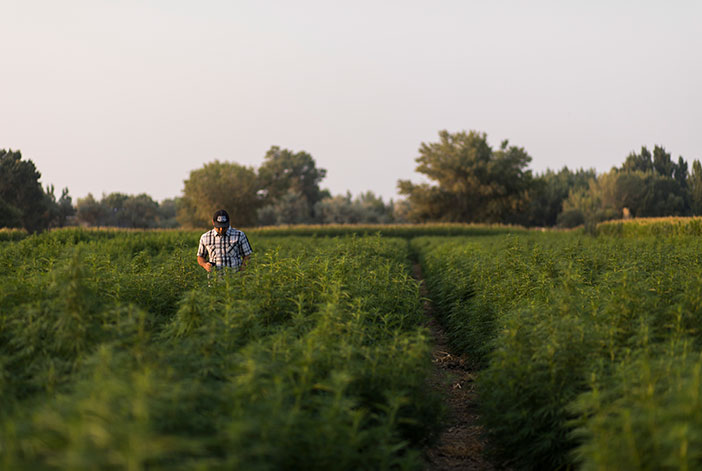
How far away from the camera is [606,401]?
436cm

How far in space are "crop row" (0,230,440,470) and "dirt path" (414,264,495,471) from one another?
1020mm

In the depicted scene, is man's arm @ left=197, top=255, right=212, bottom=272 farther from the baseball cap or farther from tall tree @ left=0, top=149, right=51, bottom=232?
tall tree @ left=0, top=149, right=51, bottom=232

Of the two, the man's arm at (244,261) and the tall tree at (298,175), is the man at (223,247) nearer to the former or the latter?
the man's arm at (244,261)

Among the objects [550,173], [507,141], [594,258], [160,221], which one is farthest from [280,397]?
[550,173]

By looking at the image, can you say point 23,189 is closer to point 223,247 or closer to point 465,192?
point 465,192

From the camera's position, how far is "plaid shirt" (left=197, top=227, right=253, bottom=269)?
9250mm

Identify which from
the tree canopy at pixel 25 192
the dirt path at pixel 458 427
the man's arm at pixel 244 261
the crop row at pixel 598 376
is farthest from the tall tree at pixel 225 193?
the crop row at pixel 598 376

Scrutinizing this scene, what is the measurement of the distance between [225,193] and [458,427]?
2701 inches

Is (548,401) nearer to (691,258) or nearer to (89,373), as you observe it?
(89,373)

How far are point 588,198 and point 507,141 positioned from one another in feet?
47.7

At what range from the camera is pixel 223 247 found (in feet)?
30.3

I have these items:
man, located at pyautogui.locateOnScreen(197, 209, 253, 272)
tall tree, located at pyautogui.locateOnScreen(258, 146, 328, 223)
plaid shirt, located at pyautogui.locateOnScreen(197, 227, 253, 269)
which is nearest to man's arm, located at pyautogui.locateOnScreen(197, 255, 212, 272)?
man, located at pyautogui.locateOnScreen(197, 209, 253, 272)

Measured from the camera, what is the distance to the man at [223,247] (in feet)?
30.2

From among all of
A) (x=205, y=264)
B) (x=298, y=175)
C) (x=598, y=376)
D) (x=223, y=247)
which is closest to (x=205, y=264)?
(x=205, y=264)
